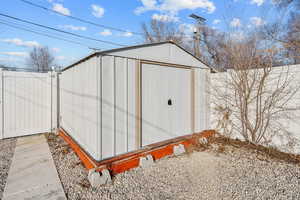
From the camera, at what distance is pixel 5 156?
356 cm

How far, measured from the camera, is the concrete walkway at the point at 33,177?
2.27m

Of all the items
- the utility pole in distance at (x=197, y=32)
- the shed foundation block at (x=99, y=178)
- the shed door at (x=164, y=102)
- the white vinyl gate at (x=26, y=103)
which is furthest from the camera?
the utility pole in distance at (x=197, y=32)

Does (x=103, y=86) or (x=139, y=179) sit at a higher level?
(x=103, y=86)

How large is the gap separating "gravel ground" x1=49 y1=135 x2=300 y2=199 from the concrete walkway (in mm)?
143

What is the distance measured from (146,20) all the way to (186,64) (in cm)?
1334

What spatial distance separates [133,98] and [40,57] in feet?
65.1

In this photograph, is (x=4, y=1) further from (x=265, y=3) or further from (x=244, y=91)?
(x=265, y=3)

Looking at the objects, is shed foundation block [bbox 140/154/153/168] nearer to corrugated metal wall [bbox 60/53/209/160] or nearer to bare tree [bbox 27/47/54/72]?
corrugated metal wall [bbox 60/53/209/160]

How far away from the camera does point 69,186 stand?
247 centimetres

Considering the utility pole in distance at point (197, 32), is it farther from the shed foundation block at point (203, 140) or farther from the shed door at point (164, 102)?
the shed foundation block at point (203, 140)

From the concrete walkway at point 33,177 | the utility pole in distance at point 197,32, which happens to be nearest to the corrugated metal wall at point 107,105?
the concrete walkway at point 33,177

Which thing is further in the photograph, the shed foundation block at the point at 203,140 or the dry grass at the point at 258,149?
the shed foundation block at the point at 203,140

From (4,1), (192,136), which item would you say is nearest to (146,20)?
(4,1)

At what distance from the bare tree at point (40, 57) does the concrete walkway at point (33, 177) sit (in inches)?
668
